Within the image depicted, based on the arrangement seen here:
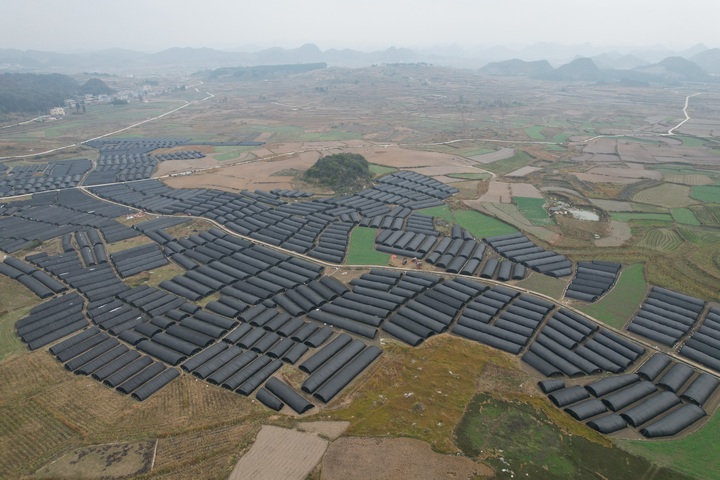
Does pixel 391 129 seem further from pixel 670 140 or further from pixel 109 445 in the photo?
pixel 109 445

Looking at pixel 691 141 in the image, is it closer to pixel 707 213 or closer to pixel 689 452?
pixel 707 213

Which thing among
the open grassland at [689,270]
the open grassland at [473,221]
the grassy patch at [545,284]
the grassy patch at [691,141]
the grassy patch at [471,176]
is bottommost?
the grassy patch at [545,284]

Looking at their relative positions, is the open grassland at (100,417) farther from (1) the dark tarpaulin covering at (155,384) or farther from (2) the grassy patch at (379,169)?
(2) the grassy patch at (379,169)

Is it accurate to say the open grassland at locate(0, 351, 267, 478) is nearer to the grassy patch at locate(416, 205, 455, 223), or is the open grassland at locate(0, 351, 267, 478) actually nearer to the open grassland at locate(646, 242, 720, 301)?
the grassy patch at locate(416, 205, 455, 223)

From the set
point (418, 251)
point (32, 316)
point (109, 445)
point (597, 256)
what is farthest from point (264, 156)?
point (109, 445)

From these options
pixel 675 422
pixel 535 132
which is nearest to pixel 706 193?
pixel 535 132

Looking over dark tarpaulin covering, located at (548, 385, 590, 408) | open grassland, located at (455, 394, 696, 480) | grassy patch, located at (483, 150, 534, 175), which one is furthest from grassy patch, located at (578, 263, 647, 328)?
grassy patch, located at (483, 150, 534, 175)

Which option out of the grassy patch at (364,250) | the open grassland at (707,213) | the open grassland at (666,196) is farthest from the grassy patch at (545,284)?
the open grassland at (666,196)
